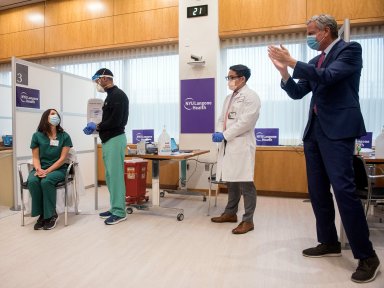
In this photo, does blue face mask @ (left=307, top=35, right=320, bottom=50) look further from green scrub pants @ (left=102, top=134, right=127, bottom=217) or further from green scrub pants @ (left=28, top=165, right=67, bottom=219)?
green scrub pants @ (left=28, top=165, right=67, bottom=219)

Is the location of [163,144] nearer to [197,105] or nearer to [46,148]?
[46,148]

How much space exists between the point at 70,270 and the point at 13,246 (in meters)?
0.76

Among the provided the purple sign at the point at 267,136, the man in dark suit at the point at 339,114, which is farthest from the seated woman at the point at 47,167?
the purple sign at the point at 267,136

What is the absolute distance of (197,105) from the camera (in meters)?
4.38

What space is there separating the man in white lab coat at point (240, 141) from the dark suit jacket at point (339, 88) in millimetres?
794

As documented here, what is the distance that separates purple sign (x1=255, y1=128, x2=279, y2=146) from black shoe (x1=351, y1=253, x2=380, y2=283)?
2.67m

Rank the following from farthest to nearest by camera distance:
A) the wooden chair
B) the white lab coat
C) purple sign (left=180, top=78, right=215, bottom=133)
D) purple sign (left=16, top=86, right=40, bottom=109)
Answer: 1. purple sign (left=180, top=78, right=215, bottom=133)
2. purple sign (left=16, top=86, right=40, bottom=109)
3. the white lab coat
4. the wooden chair

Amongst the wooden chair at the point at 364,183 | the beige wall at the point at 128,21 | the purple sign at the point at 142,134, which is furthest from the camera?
the purple sign at the point at 142,134

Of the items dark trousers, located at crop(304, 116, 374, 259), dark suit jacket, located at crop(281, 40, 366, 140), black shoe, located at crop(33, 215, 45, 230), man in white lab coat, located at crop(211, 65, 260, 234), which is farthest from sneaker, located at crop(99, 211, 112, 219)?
dark suit jacket, located at crop(281, 40, 366, 140)

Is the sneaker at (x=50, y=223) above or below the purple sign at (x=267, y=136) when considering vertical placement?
below

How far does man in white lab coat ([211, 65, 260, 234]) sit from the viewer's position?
2.66 meters

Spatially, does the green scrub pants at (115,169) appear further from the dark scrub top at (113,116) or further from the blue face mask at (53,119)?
the blue face mask at (53,119)

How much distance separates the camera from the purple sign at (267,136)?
174 inches

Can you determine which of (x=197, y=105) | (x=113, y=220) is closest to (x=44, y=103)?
(x=113, y=220)
